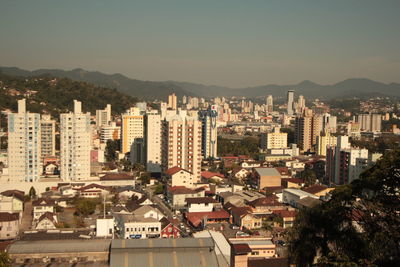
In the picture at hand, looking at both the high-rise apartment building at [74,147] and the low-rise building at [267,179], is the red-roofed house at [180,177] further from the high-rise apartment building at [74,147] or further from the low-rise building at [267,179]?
the high-rise apartment building at [74,147]

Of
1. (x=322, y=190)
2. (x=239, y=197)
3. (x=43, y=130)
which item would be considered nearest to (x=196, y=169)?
(x=239, y=197)

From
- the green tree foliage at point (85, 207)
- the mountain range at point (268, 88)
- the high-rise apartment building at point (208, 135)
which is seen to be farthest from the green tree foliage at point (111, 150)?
the mountain range at point (268, 88)

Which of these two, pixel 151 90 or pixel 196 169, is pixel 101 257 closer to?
pixel 196 169

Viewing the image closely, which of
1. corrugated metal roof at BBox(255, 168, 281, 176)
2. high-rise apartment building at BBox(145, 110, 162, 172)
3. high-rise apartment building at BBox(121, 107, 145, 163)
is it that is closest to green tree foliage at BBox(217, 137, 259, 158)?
high-rise apartment building at BBox(121, 107, 145, 163)

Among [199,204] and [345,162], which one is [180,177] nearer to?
[199,204]

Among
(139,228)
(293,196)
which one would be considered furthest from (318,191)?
(139,228)

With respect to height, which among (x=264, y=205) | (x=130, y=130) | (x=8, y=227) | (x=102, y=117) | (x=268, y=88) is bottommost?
(x=8, y=227)
